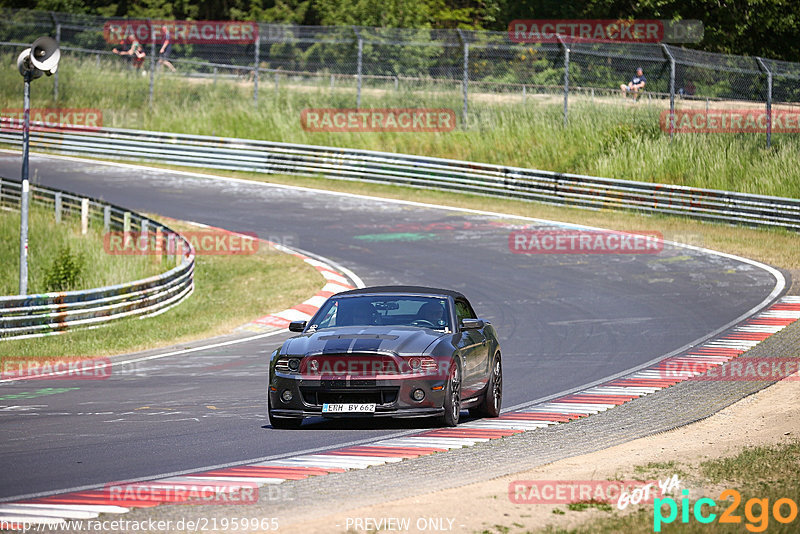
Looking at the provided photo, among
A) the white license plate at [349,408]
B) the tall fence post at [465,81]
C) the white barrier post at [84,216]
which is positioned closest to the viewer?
the white license plate at [349,408]

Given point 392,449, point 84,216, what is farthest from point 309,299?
point 392,449

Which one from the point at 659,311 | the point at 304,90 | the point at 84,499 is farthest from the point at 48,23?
the point at 84,499

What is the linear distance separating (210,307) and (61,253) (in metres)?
3.22

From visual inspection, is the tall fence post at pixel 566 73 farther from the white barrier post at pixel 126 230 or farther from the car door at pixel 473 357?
the car door at pixel 473 357

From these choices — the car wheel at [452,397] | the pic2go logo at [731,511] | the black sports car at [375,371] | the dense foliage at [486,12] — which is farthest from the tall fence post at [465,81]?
the pic2go logo at [731,511]

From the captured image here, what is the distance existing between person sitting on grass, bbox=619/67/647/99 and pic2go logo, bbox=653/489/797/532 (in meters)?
26.6

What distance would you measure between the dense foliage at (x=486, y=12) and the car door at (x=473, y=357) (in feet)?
121

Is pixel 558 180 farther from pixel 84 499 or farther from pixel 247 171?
pixel 84 499

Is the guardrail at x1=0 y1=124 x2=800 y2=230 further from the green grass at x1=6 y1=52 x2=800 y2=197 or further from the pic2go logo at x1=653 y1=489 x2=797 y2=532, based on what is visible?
the pic2go logo at x1=653 y1=489 x2=797 y2=532

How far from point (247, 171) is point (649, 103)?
1211 cm

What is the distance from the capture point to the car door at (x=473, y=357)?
445 inches

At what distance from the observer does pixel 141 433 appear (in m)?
10.8

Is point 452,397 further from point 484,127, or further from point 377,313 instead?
point 484,127

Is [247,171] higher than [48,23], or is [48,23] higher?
[48,23]
